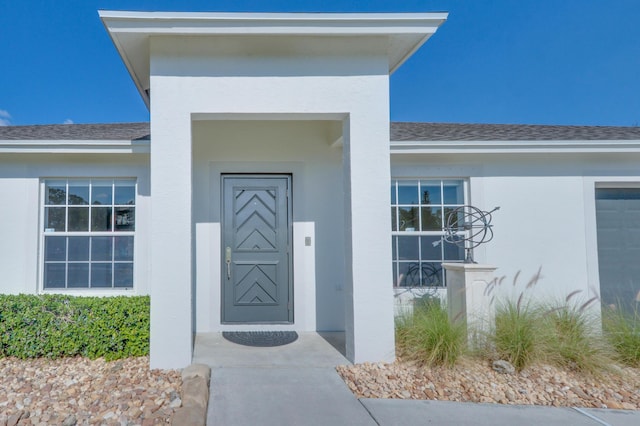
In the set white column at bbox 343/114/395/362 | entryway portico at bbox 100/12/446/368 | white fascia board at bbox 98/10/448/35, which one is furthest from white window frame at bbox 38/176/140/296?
white column at bbox 343/114/395/362

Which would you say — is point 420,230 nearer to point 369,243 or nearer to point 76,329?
point 369,243

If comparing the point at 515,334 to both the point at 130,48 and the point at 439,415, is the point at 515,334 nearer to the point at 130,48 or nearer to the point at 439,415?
the point at 439,415

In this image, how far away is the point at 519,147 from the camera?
18.0 ft

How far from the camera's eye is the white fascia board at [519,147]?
543 cm

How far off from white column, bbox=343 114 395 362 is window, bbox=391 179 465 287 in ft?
5.34

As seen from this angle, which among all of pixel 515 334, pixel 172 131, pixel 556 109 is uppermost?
pixel 556 109

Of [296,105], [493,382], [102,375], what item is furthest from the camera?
[296,105]

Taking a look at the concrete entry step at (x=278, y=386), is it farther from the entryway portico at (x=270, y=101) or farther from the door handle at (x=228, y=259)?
the door handle at (x=228, y=259)

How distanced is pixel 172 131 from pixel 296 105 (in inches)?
56.8

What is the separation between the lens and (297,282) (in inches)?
222

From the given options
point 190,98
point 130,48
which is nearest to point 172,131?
point 190,98

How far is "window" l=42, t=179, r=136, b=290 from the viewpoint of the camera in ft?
18.1

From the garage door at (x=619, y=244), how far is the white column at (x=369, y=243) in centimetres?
420

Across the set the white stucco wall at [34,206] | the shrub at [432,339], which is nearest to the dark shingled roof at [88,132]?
the white stucco wall at [34,206]
